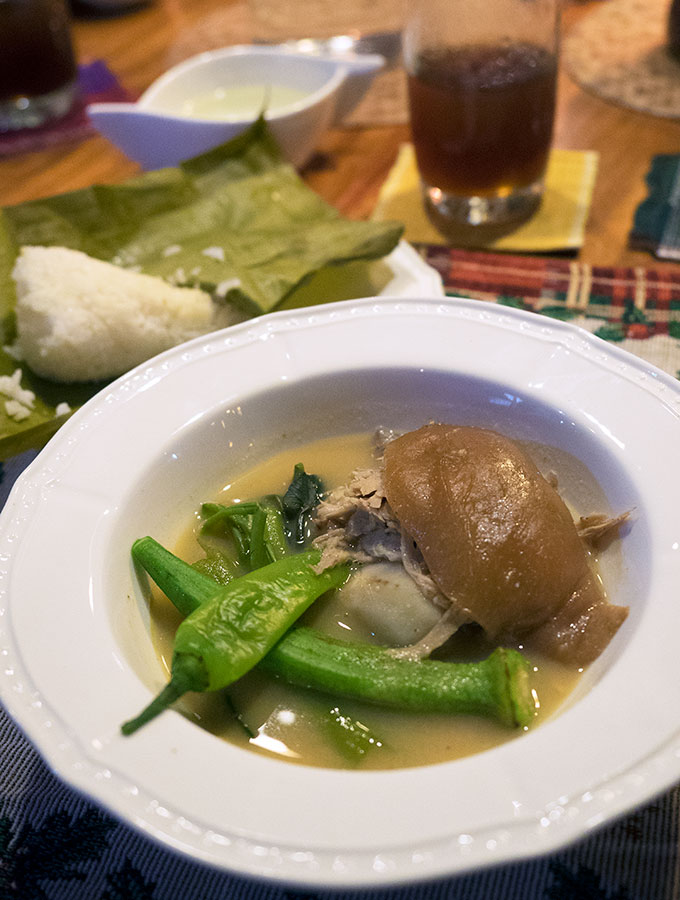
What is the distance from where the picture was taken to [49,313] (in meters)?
1.90

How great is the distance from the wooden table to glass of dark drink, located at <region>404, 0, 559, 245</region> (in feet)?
1.05

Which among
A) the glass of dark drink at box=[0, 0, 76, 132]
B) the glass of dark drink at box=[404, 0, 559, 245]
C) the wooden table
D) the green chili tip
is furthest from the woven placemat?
the green chili tip

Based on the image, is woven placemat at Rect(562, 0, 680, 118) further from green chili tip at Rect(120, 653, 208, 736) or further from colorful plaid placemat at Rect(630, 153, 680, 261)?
green chili tip at Rect(120, 653, 208, 736)

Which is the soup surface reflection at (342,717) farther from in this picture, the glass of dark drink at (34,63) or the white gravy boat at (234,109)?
the glass of dark drink at (34,63)

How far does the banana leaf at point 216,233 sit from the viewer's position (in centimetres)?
209

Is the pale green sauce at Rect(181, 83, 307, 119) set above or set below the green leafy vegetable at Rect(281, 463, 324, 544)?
above

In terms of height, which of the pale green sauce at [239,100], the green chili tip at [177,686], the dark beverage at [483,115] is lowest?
the green chili tip at [177,686]

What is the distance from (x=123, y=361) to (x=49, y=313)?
204 millimetres

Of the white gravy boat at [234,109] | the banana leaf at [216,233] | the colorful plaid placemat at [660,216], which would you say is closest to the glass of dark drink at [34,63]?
the white gravy boat at [234,109]

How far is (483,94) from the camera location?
226 centimetres

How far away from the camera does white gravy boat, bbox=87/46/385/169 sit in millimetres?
2600

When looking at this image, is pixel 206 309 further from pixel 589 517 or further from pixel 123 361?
pixel 589 517

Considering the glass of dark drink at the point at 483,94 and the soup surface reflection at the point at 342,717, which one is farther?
the glass of dark drink at the point at 483,94

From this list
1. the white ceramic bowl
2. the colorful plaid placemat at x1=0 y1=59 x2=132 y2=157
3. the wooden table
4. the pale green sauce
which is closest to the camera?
the white ceramic bowl
